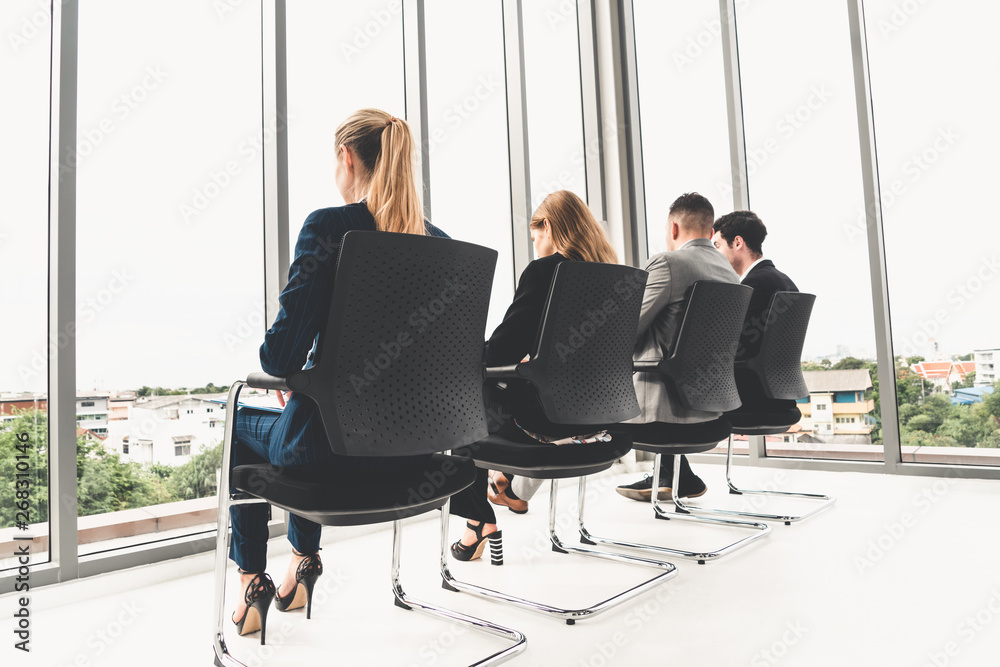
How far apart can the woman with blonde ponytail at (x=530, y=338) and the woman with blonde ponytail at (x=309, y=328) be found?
0.38 m

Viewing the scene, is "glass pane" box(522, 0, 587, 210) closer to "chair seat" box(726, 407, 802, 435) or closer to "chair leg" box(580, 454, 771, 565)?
"chair seat" box(726, 407, 802, 435)

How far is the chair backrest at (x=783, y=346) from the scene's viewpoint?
8.85ft

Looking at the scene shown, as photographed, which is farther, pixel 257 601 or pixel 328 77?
pixel 328 77

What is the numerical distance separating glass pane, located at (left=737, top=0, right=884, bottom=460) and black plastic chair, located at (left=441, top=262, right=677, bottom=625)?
242 cm

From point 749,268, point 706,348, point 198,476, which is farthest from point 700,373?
point 198,476

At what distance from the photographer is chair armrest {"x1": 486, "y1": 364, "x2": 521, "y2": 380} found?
5.51 feet

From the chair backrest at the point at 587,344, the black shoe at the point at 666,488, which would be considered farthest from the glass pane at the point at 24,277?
the black shoe at the point at 666,488

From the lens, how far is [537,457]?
1689mm

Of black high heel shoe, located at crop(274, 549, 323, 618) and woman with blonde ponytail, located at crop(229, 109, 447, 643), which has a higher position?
woman with blonde ponytail, located at crop(229, 109, 447, 643)

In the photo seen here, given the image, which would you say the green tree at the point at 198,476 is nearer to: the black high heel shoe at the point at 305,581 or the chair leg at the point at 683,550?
the black high heel shoe at the point at 305,581

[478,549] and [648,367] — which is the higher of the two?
[648,367]

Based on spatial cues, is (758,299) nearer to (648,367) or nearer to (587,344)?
(648,367)

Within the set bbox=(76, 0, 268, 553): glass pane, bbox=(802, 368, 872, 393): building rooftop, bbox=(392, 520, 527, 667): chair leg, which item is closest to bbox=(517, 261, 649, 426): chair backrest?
bbox=(392, 520, 527, 667): chair leg

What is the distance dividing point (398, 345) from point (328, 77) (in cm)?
220
